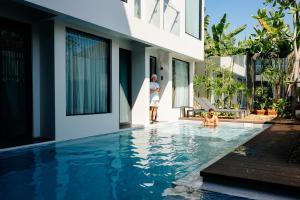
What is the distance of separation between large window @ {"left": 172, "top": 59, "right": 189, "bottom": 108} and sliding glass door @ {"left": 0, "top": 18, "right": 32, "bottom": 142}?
930 centimetres

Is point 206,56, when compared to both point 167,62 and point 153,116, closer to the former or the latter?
point 167,62

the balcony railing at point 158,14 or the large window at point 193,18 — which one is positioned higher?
the large window at point 193,18

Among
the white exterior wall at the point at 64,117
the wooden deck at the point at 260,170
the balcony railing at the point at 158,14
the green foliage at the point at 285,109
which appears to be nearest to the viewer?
A: the wooden deck at the point at 260,170

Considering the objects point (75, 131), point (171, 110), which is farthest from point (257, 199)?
point (171, 110)

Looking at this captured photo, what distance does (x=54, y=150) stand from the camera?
772 cm

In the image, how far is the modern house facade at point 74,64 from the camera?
8555mm

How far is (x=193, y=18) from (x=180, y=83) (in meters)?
3.96

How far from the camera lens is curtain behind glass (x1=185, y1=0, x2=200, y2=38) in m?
17.2

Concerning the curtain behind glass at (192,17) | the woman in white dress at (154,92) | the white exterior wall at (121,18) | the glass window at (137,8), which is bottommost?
the woman in white dress at (154,92)

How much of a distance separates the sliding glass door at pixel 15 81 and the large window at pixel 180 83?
9.30 meters

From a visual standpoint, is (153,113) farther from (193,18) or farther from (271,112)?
(271,112)

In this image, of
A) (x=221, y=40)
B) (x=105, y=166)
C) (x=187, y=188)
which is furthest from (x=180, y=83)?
(x=187, y=188)

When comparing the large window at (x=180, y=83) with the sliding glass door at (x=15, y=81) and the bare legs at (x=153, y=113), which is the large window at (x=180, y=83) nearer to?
the bare legs at (x=153, y=113)

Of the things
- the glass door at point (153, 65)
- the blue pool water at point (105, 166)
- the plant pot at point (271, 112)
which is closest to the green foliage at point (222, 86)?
the plant pot at point (271, 112)
